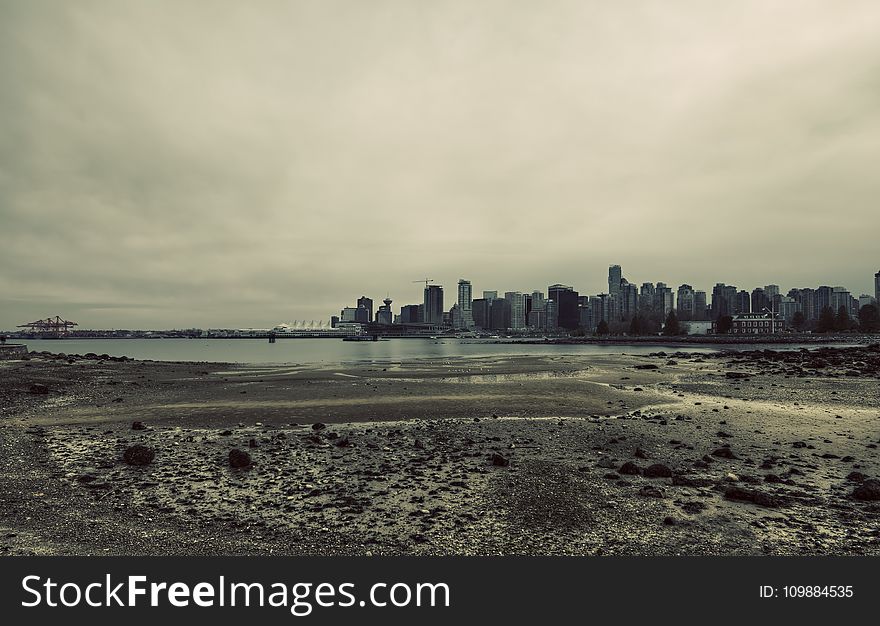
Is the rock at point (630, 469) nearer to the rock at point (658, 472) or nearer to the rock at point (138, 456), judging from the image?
the rock at point (658, 472)

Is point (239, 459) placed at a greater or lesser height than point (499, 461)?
greater

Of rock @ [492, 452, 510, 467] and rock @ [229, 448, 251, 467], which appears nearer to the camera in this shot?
rock @ [229, 448, 251, 467]

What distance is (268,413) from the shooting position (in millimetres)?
27203

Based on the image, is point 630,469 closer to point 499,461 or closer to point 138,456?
point 499,461

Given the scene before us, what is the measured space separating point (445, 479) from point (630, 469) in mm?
5373

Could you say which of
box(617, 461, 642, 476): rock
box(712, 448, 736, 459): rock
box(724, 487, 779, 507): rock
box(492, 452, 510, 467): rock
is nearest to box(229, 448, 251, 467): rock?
box(492, 452, 510, 467): rock

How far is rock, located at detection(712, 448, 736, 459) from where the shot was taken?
16156mm

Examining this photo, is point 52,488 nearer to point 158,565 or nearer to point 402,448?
point 158,565

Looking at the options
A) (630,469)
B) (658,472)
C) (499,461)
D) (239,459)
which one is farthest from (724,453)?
(239,459)

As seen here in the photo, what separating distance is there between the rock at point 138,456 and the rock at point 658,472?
15.3 m

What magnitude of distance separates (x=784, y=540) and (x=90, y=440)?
73.7 ft

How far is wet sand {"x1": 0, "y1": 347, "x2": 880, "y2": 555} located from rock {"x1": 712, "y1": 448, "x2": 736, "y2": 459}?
0.06 metres

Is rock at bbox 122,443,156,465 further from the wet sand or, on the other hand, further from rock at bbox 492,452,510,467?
rock at bbox 492,452,510,467

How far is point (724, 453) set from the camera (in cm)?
1630
